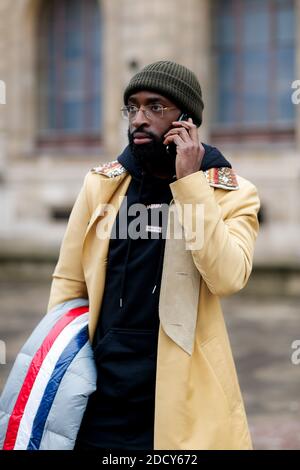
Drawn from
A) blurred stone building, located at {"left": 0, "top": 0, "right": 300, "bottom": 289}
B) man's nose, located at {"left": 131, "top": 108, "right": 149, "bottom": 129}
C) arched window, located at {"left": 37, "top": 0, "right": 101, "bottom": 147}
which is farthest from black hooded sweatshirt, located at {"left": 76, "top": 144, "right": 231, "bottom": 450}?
arched window, located at {"left": 37, "top": 0, "right": 101, "bottom": 147}

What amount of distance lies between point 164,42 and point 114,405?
12363 mm

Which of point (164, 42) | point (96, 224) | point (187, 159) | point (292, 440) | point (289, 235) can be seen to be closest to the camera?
point (187, 159)

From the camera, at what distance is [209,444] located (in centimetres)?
259

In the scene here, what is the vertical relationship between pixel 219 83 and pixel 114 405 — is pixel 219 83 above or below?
above

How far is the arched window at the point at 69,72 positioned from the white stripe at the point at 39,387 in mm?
13007

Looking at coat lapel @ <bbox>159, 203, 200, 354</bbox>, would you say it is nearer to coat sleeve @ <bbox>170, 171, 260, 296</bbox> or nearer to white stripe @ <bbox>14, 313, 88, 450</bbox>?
coat sleeve @ <bbox>170, 171, 260, 296</bbox>

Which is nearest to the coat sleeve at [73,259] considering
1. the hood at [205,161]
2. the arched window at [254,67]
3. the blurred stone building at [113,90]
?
the hood at [205,161]

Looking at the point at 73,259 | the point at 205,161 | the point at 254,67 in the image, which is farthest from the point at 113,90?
the point at 205,161

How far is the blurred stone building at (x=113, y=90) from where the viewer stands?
1396 cm

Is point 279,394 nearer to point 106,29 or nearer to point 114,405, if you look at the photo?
point 114,405

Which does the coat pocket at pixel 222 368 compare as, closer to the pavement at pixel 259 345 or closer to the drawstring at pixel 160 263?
the drawstring at pixel 160 263

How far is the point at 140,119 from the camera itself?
8.73 feet

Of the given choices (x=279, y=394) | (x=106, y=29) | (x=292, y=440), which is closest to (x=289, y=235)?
(x=106, y=29)

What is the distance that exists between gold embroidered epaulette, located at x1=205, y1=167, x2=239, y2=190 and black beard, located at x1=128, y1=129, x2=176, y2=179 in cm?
13
